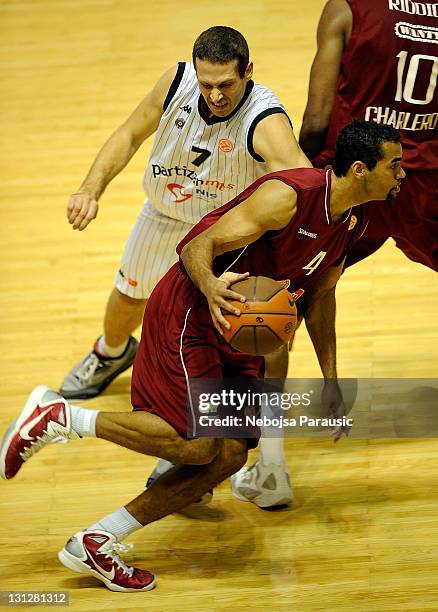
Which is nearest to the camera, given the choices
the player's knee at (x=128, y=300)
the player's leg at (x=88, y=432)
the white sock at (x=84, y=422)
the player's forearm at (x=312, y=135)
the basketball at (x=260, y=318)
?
the basketball at (x=260, y=318)

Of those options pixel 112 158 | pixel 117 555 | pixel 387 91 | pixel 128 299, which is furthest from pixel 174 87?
pixel 117 555

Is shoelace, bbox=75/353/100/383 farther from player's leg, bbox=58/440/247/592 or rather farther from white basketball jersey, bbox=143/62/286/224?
player's leg, bbox=58/440/247/592

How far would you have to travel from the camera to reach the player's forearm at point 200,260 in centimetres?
366

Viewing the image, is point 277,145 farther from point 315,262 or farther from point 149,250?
point 149,250

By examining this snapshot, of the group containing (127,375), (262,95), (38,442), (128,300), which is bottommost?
(127,375)

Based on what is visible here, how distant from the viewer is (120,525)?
393cm

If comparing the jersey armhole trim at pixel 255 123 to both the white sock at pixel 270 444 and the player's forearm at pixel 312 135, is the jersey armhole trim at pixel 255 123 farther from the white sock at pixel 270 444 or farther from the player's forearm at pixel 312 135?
the white sock at pixel 270 444

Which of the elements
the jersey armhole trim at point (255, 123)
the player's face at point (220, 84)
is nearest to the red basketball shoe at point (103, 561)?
the jersey armhole trim at point (255, 123)

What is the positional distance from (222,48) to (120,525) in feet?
5.54

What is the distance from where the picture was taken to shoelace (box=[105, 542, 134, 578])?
12.9ft

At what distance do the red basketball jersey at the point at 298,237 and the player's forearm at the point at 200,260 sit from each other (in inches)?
5.3

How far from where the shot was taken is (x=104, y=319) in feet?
16.3

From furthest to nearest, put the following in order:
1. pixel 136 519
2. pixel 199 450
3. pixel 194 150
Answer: pixel 194 150
pixel 136 519
pixel 199 450

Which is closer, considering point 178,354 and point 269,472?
point 178,354
